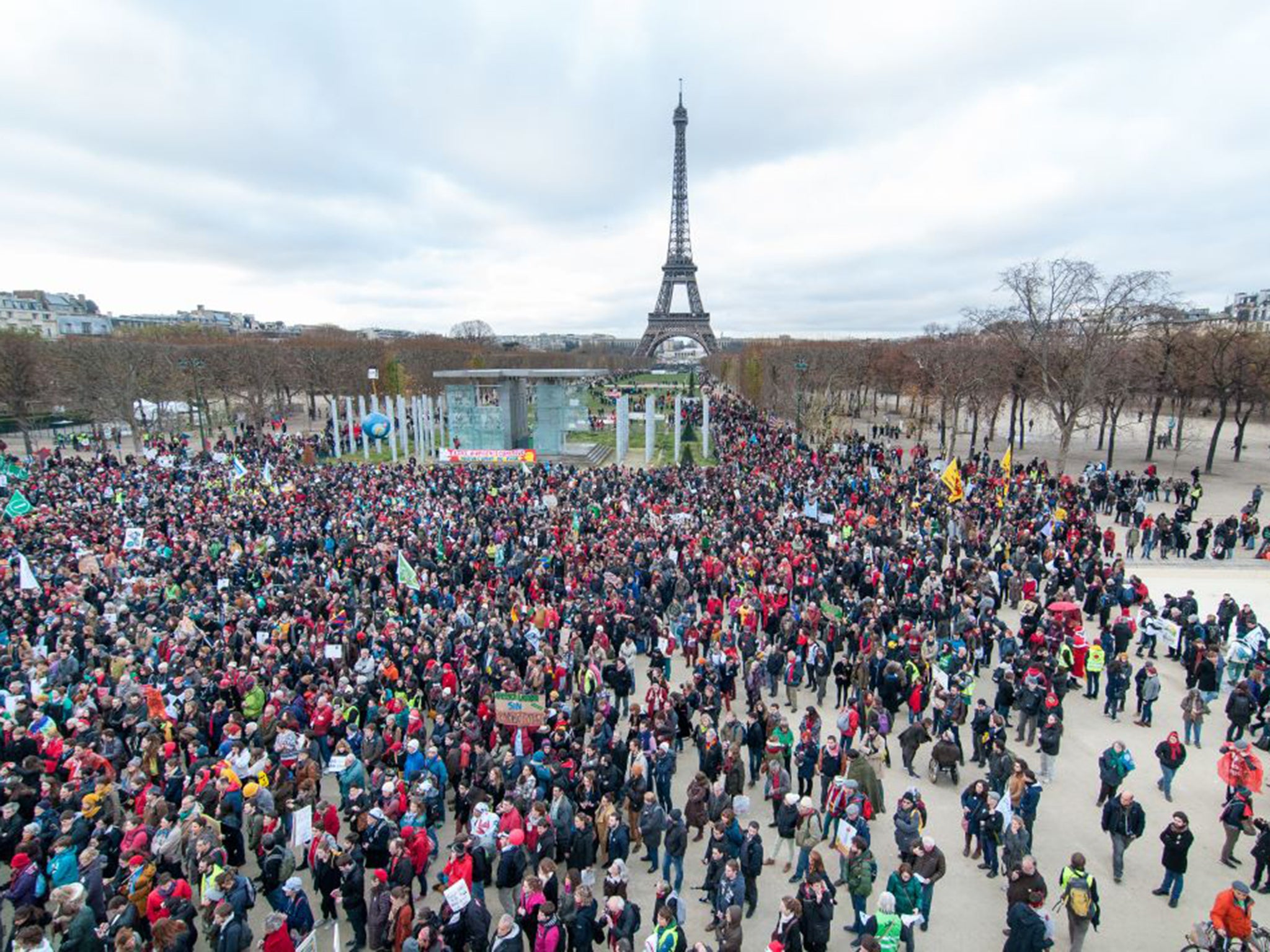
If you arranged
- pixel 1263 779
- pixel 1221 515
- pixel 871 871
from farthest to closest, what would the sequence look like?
pixel 1221 515 → pixel 1263 779 → pixel 871 871

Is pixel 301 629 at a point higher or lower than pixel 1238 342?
lower

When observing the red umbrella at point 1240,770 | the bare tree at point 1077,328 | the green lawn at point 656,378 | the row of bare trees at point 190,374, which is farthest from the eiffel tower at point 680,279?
the red umbrella at point 1240,770

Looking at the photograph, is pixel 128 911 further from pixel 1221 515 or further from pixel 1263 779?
pixel 1221 515

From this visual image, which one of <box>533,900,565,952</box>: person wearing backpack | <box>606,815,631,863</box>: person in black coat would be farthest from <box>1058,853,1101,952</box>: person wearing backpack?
<box>533,900,565,952</box>: person wearing backpack

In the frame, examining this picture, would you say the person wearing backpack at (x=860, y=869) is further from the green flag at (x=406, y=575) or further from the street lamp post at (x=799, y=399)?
the street lamp post at (x=799, y=399)

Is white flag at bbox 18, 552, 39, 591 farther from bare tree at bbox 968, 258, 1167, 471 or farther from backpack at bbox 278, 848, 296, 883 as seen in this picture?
bare tree at bbox 968, 258, 1167, 471

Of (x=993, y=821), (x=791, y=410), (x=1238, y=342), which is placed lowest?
(x=993, y=821)

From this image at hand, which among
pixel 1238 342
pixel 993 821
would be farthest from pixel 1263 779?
pixel 1238 342
